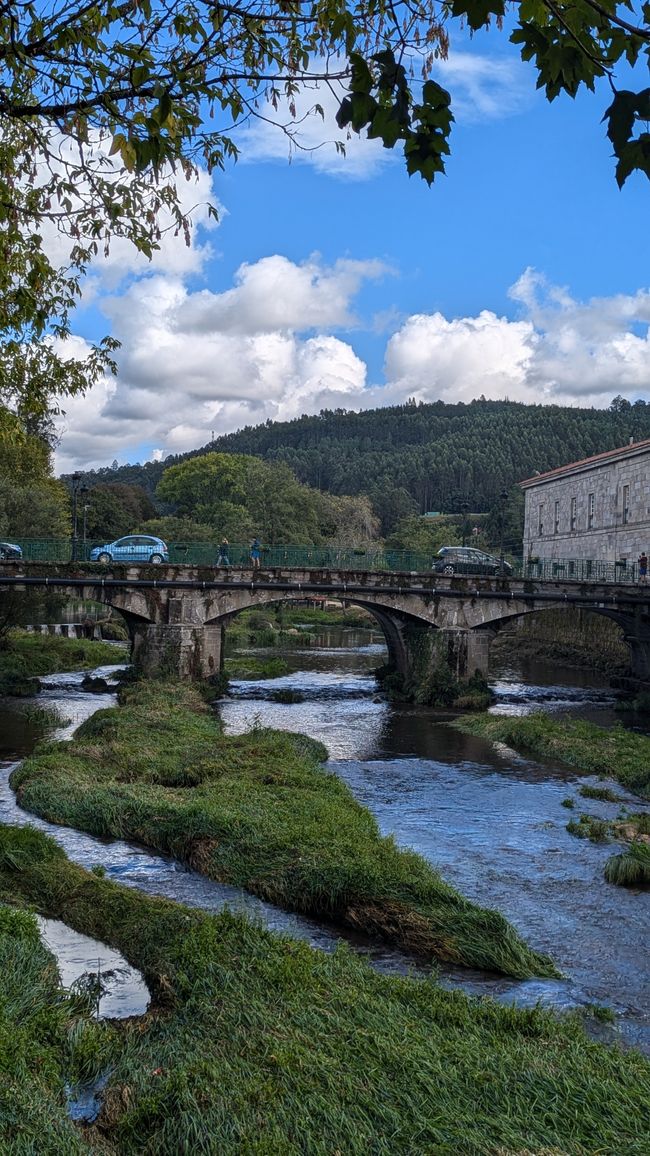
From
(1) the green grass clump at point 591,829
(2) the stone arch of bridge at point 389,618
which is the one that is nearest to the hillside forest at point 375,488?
(2) the stone arch of bridge at point 389,618

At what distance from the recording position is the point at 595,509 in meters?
58.1

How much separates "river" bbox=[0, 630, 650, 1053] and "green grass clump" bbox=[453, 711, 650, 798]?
0.77 meters

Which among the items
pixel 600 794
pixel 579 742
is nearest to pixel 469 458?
pixel 579 742

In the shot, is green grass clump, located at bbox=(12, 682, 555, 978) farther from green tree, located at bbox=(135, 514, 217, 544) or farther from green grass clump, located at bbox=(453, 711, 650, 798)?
green tree, located at bbox=(135, 514, 217, 544)

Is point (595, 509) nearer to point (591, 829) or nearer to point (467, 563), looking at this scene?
point (467, 563)

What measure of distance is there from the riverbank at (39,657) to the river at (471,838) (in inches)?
60.1

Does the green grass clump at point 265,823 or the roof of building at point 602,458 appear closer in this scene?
the green grass clump at point 265,823

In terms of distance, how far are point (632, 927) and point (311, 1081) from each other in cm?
752

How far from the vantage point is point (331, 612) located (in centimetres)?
8256

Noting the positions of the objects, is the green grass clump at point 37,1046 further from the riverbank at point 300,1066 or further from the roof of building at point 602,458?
the roof of building at point 602,458

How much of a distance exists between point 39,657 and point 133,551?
700cm

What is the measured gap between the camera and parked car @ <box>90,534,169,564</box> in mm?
44438

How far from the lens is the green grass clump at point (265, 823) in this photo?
39.8 ft

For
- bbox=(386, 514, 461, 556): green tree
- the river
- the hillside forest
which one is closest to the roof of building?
the hillside forest
